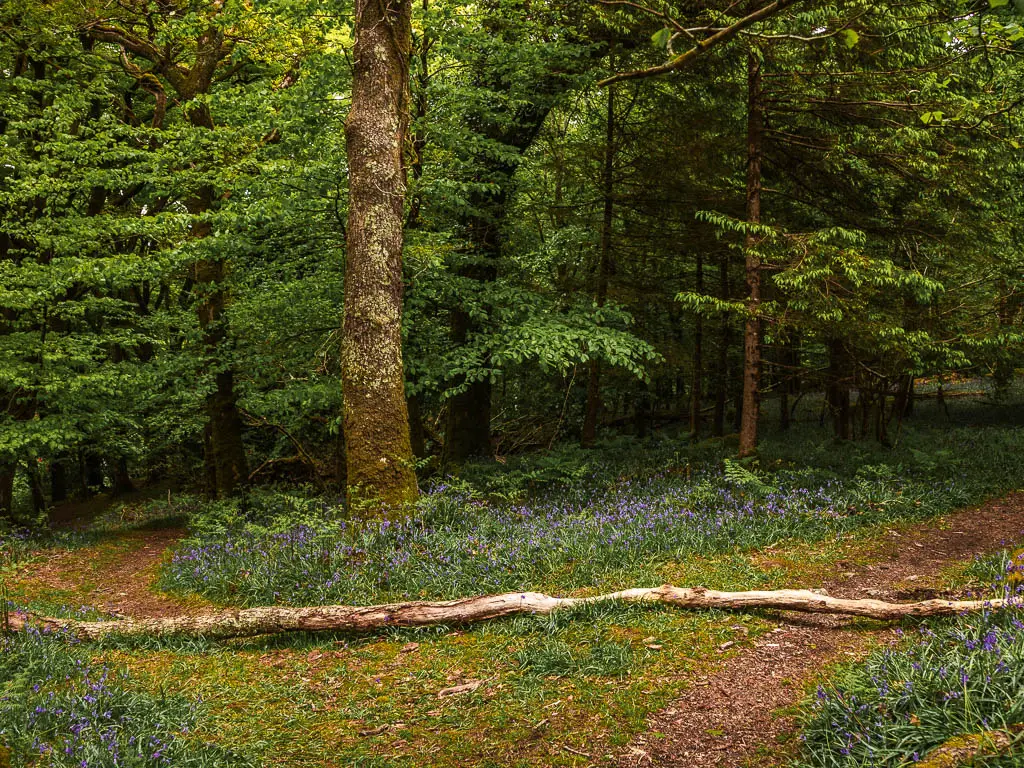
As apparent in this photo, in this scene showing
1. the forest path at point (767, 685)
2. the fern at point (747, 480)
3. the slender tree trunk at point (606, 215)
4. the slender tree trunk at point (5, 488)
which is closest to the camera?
the forest path at point (767, 685)

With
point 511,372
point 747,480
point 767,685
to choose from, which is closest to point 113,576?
point 767,685

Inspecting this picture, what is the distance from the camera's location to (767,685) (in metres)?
4.70

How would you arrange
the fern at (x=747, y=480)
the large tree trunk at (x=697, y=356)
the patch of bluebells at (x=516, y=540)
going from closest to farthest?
1. the patch of bluebells at (x=516, y=540)
2. the fern at (x=747, y=480)
3. the large tree trunk at (x=697, y=356)

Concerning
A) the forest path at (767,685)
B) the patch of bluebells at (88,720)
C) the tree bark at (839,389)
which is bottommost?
the forest path at (767,685)

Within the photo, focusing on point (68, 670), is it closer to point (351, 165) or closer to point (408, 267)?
point (351, 165)

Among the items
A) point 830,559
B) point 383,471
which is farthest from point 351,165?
point 830,559

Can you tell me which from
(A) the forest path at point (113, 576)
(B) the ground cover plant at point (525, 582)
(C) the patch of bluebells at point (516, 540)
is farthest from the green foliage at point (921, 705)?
(A) the forest path at point (113, 576)

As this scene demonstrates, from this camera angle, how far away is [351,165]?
8.09m

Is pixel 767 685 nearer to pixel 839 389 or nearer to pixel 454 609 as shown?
pixel 454 609

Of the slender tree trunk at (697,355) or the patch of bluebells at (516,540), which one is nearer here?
the patch of bluebells at (516,540)

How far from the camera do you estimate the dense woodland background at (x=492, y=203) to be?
10336mm

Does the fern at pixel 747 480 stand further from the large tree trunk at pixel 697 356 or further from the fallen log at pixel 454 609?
the large tree trunk at pixel 697 356

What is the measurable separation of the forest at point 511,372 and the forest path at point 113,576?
0.38 feet

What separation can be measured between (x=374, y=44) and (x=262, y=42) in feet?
22.2
